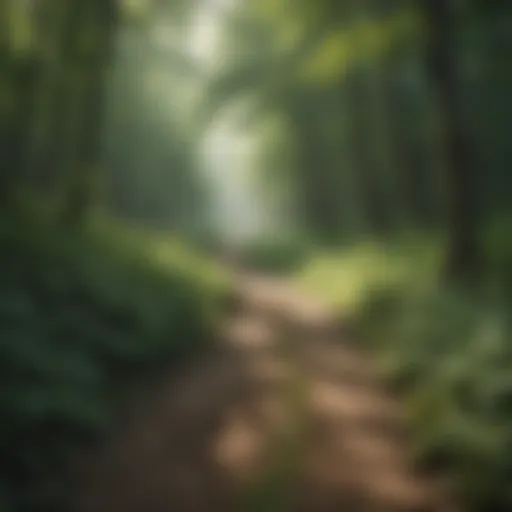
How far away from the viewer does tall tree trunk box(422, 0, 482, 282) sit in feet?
36.9

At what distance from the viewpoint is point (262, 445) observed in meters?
7.81

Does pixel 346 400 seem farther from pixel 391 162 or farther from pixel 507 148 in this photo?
pixel 391 162

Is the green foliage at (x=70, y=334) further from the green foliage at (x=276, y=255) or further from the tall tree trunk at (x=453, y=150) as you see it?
the green foliage at (x=276, y=255)

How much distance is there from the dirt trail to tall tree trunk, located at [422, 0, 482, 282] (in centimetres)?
231

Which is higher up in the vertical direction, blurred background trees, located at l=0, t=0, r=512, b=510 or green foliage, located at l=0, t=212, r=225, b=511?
blurred background trees, located at l=0, t=0, r=512, b=510

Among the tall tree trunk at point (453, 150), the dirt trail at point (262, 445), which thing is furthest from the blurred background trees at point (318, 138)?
the dirt trail at point (262, 445)

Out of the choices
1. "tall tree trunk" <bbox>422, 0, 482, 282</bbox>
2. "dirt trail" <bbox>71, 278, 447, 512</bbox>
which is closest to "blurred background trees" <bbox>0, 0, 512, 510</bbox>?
"tall tree trunk" <bbox>422, 0, 482, 282</bbox>

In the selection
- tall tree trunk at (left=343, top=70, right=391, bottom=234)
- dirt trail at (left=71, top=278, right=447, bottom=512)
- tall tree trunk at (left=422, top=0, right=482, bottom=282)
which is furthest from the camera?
tall tree trunk at (left=343, top=70, right=391, bottom=234)

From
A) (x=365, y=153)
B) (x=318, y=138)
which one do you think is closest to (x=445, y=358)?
(x=365, y=153)

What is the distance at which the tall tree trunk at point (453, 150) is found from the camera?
36.9ft

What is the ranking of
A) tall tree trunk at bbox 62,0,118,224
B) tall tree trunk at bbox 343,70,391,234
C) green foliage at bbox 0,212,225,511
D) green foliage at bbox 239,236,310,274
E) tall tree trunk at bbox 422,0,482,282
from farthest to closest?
green foliage at bbox 239,236,310,274 → tall tree trunk at bbox 343,70,391,234 → tall tree trunk at bbox 62,0,118,224 → tall tree trunk at bbox 422,0,482,282 → green foliage at bbox 0,212,225,511

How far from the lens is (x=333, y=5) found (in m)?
12.8

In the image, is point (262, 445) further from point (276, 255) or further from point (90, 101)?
point (276, 255)

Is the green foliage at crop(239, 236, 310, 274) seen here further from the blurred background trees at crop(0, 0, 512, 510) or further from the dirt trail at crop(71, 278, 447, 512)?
the dirt trail at crop(71, 278, 447, 512)
